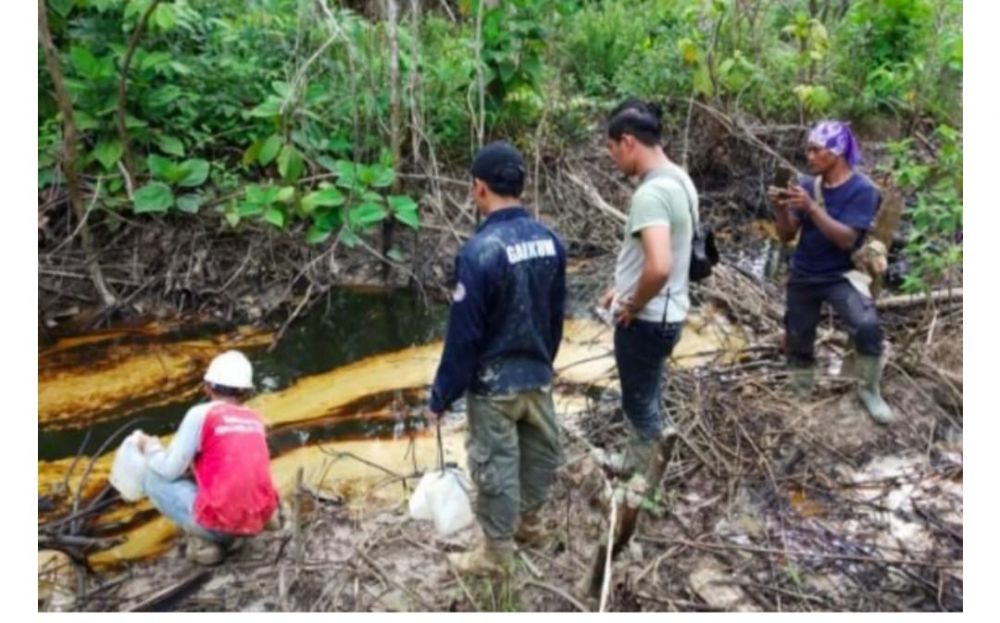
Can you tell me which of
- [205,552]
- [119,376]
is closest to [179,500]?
[205,552]

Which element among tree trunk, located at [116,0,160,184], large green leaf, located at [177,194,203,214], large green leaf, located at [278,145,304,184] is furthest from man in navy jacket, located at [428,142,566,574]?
large green leaf, located at [177,194,203,214]

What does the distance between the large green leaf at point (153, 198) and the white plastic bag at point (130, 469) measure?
2.88 meters

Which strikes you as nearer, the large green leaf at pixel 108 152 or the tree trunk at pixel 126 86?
the tree trunk at pixel 126 86

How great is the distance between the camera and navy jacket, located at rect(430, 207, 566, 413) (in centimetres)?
298

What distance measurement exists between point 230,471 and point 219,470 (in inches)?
2.0

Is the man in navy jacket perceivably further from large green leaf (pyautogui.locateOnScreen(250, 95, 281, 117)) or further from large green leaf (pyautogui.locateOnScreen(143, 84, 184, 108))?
large green leaf (pyautogui.locateOnScreen(143, 84, 184, 108))

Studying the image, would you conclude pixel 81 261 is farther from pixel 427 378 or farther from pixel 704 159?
pixel 704 159

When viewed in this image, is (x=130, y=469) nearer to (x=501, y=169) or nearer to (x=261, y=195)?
(x=501, y=169)

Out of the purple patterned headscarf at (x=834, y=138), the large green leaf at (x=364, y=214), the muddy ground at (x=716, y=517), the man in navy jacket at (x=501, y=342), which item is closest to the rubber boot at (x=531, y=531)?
the muddy ground at (x=716, y=517)

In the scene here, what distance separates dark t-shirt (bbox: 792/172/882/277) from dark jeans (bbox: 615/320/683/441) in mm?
1071

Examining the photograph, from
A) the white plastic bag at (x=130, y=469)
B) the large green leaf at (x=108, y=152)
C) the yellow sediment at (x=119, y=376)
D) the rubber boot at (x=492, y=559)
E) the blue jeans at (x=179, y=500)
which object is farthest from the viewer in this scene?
the large green leaf at (x=108, y=152)

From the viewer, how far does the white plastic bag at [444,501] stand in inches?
132

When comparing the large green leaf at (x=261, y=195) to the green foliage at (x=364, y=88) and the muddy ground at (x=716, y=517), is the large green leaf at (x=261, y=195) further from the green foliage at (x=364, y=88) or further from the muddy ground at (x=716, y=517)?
Answer: the muddy ground at (x=716, y=517)

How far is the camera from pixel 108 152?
6.23 meters
